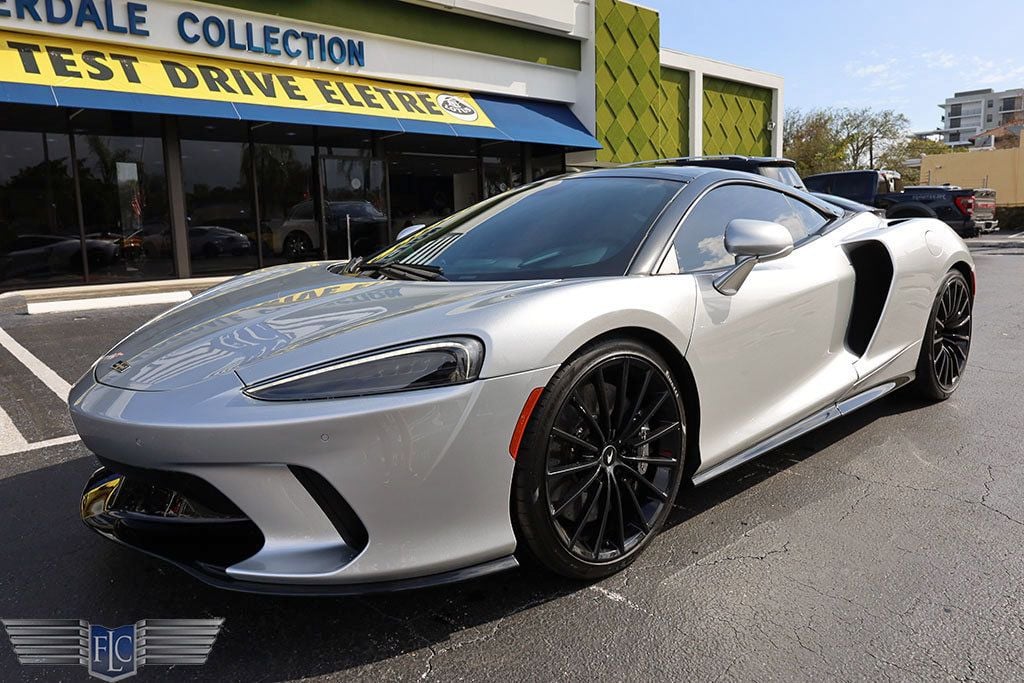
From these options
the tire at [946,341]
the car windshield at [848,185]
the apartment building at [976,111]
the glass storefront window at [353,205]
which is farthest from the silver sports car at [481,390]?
the apartment building at [976,111]

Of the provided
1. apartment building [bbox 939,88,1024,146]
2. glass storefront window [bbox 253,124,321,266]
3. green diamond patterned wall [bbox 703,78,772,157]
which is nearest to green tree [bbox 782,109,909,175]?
Result: green diamond patterned wall [bbox 703,78,772,157]

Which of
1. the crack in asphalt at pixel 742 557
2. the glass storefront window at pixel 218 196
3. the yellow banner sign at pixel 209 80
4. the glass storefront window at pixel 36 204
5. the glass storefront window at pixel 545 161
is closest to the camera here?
the crack in asphalt at pixel 742 557

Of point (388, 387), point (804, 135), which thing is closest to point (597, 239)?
point (388, 387)

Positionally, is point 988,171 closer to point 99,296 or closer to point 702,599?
point 99,296

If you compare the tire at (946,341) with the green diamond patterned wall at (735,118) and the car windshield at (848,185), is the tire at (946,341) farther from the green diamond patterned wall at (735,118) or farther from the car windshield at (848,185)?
the green diamond patterned wall at (735,118)

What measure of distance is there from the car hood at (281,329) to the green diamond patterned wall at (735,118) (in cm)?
2028

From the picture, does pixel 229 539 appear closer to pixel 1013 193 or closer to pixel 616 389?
pixel 616 389

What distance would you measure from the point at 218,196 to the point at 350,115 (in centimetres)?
278

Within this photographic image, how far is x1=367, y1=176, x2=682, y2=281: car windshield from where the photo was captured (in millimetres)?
2523

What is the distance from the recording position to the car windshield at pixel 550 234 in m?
2.52

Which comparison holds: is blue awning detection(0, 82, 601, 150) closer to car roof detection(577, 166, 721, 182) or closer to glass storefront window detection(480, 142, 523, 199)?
glass storefront window detection(480, 142, 523, 199)

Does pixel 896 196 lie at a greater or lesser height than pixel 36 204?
lesser

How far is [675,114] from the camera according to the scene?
64.8 feet

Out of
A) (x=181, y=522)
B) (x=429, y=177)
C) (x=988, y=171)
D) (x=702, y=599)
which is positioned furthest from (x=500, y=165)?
(x=988, y=171)
